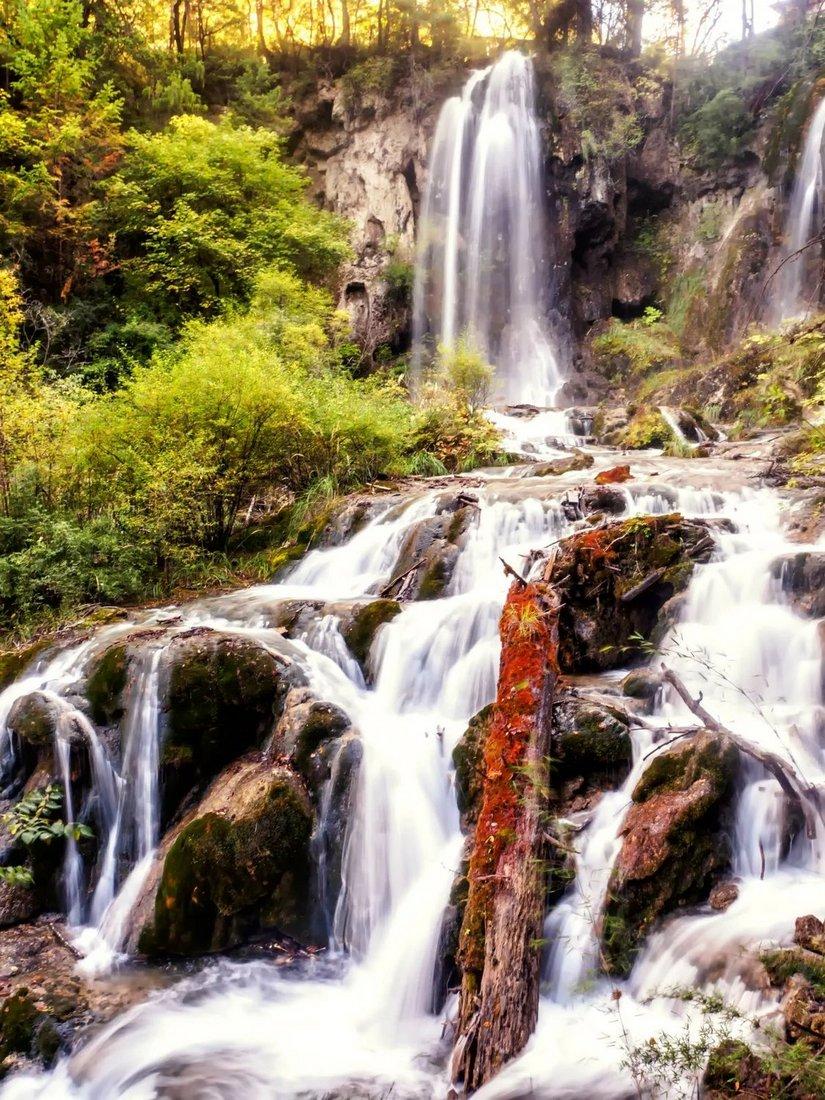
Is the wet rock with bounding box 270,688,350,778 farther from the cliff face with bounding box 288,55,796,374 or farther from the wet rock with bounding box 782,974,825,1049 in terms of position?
the cliff face with bounding box 288,55,796,374

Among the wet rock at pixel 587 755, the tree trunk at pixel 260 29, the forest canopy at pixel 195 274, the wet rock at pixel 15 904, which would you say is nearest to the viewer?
the wet rock at pixel 587 755

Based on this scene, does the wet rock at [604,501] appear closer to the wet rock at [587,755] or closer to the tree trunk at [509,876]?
the tree trunk at [509,876]

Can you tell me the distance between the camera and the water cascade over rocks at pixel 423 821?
3576 millimetres

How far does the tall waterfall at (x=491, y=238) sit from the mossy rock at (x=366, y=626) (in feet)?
51.6

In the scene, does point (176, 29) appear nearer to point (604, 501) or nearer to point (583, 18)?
point (583, 18)

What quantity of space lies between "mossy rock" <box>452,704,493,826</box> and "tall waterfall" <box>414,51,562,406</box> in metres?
17.6

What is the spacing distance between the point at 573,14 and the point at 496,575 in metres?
26.4

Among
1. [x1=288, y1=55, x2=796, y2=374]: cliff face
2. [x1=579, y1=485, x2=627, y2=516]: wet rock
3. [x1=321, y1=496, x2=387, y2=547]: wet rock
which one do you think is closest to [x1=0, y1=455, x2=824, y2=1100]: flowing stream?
[x1=579, y1=485, x2=627, y2=516]: wet rock

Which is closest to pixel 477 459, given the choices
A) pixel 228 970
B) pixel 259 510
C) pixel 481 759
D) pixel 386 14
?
pixel 259 510

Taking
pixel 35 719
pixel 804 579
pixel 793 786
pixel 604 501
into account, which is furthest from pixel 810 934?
pixel 604 501

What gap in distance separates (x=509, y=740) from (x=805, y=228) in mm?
18605

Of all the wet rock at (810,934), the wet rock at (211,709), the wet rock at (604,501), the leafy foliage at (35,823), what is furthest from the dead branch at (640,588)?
the leafy foliage at (35,823)

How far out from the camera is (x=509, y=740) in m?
4.30

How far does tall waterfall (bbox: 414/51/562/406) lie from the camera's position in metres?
22.0
